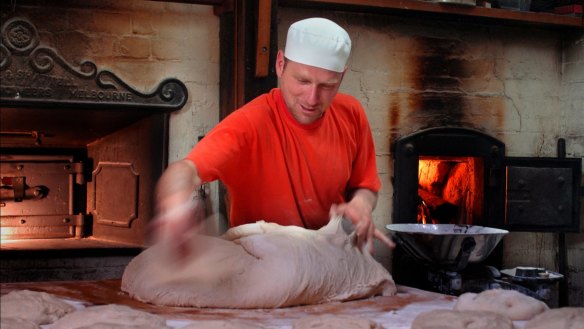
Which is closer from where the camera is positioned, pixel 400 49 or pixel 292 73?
pixel 292 73

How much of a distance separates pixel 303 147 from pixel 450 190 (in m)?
2.03

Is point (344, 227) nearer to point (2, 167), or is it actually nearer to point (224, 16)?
point (224, 16)

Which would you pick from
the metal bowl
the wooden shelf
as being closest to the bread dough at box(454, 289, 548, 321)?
the metal bowl

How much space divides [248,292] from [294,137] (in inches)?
25.5

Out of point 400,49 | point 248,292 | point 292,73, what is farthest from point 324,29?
point 400,49

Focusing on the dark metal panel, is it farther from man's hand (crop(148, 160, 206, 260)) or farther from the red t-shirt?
man's hand (crop(148, 160, 206, 260))

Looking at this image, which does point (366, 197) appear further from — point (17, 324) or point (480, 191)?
point (480, 191)

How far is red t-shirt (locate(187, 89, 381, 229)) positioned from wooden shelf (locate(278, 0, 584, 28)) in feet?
4.05

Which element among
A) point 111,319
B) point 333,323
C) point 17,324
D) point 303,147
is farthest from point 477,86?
point 17,324

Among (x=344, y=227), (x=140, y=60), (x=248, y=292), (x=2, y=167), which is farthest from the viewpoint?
(x=2, y=167)

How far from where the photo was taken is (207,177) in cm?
212

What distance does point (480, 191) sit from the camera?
4.09 meters

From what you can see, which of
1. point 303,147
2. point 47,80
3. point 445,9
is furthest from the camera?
point 445,9

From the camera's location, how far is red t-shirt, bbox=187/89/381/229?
2414 millimetres
